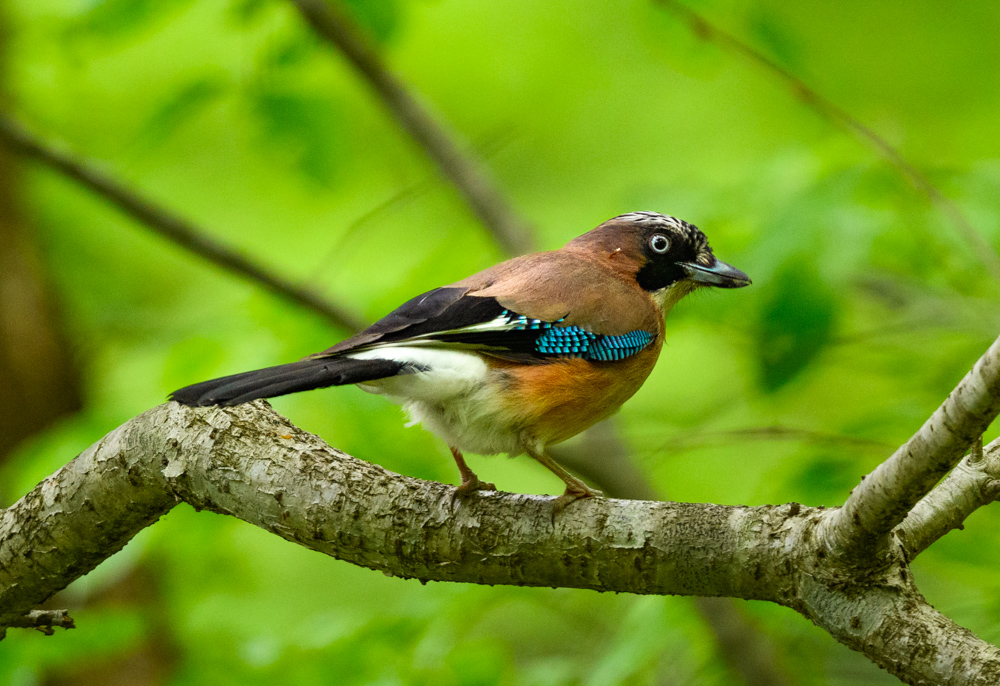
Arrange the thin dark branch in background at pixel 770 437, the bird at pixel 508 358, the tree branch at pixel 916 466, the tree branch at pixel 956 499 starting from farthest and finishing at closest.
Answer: the thin dark branch in background at pixel 770 437 < the bird at pixel 508 358 < the tree branch at pixel 956 499 < the tree branch at pixel 916 466

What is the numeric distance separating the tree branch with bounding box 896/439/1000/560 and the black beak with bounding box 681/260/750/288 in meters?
2.00

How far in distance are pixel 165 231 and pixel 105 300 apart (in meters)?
4.97

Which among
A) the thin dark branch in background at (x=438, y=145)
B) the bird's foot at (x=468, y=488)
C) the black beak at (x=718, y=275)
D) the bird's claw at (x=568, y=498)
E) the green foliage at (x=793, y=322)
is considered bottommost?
the bird's claw at (x=568, y=498)

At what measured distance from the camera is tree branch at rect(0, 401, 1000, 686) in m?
2.73

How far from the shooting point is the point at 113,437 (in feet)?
12.3

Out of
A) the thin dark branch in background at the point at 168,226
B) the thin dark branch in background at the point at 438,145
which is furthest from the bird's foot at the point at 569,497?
the thin dark branch in background at the point at 438,145

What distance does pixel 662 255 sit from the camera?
495 cm

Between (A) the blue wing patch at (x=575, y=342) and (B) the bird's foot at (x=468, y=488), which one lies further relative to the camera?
(A) the blue wing patch at (x=575, y=342)

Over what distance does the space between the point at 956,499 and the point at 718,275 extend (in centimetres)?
220

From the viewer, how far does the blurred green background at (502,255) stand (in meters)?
4.94

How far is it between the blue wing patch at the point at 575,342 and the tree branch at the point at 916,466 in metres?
1.53

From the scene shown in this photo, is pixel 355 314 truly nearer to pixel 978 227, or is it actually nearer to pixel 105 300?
pixel 978 227

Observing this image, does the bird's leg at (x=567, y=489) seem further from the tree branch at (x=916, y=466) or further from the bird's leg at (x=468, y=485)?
the tree branch at (x=916, y=466)

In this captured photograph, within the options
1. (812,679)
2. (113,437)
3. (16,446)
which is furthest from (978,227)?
(16,446)
